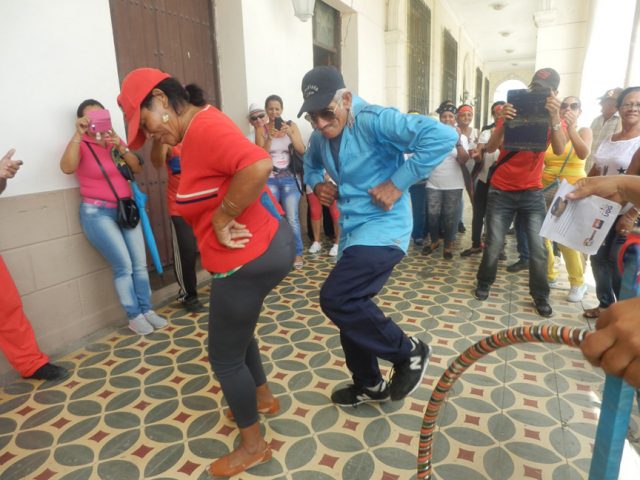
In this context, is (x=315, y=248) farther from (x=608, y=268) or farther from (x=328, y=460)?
(x=328, y=460)

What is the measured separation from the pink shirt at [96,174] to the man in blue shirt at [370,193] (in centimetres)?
168

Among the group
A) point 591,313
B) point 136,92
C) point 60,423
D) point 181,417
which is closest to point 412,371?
point 181,417

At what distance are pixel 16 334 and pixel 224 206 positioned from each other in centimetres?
180

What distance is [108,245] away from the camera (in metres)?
2.93

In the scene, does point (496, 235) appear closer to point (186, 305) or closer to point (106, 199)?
point (186, 305)

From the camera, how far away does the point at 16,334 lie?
242 cm

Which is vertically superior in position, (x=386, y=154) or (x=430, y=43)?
(x=430, y=43)

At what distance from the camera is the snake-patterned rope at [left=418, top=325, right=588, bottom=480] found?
2.97 feet

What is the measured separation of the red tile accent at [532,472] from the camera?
174 cm

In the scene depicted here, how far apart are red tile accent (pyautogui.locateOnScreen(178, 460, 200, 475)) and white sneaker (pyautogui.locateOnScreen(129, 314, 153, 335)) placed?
1.44 meters

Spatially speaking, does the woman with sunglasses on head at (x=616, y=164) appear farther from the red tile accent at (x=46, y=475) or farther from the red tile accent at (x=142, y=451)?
the red tile accent at (x=46, y=475)

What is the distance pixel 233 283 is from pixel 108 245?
5.80 ft

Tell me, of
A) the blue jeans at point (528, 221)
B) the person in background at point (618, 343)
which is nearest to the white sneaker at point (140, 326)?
the blue jeans at point (528, 221)

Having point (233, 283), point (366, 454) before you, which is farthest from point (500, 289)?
point (233, 283)
